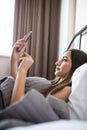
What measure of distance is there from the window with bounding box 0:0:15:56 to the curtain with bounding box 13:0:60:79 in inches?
5.3

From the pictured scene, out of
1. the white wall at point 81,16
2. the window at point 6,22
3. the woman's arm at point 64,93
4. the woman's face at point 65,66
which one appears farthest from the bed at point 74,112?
the window at point 6,22

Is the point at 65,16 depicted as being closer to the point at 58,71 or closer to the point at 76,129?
the point at 58,71

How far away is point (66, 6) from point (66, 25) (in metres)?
0.25

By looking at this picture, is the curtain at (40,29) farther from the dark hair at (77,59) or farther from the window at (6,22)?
A: the dark hair at (77,59)

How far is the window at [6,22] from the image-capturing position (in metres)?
2.72

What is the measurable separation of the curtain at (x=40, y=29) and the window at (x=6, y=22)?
0.44ft

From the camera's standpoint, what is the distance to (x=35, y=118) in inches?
30.4

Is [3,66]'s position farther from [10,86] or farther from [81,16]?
[10,86]

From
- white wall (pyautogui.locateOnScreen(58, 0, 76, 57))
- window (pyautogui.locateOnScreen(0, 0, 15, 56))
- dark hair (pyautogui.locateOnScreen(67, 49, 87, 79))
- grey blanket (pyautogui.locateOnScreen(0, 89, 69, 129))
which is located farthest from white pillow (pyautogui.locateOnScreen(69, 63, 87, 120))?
window (pyautogui.locateOnScreen(0, 0, 15, 56))

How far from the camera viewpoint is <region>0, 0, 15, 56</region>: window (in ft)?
8.91

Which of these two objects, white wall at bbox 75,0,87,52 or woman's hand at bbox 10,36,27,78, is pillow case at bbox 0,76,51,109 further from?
white wall at bbox 75,0,87,52

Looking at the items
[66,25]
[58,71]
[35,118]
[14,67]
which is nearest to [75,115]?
[35,118]

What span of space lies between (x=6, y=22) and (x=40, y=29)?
1.49 ft

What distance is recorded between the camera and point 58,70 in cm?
160
